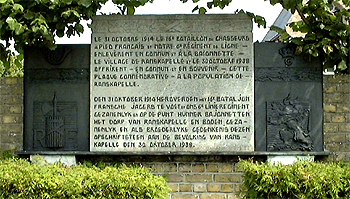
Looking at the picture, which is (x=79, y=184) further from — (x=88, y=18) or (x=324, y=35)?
(x=324, y=35)

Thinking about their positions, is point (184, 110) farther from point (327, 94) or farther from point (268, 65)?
point (327, 94)

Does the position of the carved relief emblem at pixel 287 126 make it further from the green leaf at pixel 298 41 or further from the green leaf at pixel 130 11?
the green leaf at pixel 130 11

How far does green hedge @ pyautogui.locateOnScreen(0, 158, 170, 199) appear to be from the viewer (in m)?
4.71

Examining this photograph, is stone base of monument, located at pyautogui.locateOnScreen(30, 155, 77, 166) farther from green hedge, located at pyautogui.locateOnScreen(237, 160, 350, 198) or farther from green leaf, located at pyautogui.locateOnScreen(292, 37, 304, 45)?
green leaf, located at pyautogui.locateOnScreen(292, 37, 304, 45)

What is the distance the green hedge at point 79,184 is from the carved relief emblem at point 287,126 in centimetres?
178

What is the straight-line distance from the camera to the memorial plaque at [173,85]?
233 inches

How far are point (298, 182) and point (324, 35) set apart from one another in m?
2.20

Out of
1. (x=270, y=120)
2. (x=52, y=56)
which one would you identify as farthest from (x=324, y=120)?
(x=52, y=56)

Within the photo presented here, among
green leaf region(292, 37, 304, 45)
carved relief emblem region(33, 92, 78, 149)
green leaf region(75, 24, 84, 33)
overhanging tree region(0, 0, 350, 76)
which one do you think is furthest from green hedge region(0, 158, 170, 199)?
green leaf region(292, 37, 304, 45)

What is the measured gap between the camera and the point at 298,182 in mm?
4746

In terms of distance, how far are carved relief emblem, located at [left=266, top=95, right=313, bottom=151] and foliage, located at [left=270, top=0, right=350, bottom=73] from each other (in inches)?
28.3

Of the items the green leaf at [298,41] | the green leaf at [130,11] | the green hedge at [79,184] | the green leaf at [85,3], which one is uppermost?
the green leaf at [130,11]

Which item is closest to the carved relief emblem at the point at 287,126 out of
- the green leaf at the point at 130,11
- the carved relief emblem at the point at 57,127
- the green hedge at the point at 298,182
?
the green hedge at the point at 298,182

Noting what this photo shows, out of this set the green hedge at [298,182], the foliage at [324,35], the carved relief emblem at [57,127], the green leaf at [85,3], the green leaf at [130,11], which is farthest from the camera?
the green leaf at [130,11]
